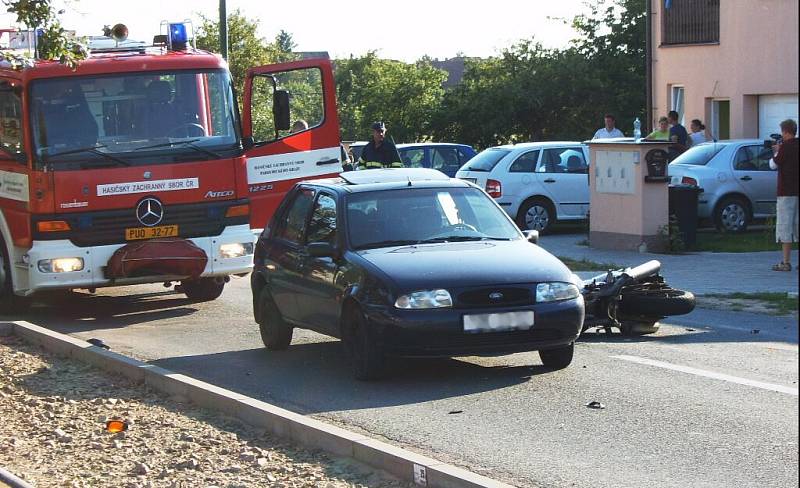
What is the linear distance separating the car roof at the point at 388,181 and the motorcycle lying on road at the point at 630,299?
1.59 metres

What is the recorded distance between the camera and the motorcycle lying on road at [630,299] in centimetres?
1206

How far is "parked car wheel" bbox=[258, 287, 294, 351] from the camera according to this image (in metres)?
12.3

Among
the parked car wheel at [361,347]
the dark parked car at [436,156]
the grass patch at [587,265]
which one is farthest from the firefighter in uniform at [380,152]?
the parked car wheel at [361,347]

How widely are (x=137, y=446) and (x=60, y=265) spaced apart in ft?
21.0

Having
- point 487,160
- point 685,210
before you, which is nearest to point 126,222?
point 685,210

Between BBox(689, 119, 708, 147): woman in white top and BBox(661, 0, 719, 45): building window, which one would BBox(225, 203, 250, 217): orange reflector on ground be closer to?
BBox(689, 119, 708, 147): woman in white top

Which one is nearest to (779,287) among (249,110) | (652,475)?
(249,110)

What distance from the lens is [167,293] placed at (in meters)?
18.1

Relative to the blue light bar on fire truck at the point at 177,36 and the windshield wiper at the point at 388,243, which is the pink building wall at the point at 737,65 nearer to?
the blue light bar on fire truck at the point at 177,36

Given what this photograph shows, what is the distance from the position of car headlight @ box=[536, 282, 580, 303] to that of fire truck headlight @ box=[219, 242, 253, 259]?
579cm

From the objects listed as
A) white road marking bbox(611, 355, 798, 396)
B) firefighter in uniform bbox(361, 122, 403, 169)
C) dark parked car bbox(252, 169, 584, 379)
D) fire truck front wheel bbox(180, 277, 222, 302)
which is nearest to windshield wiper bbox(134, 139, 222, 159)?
fire truck front wheel bbox(180, 277, 222, 302)

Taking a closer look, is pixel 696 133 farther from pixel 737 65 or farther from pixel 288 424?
pixel 288 424

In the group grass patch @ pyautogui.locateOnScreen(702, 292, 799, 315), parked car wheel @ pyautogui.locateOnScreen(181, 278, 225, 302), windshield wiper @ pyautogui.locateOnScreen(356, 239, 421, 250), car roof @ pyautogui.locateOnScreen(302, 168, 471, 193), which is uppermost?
car roof @ pyautogui.locateOnScreen(302, 168, 471, 193)

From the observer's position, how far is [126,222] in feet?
48.4
